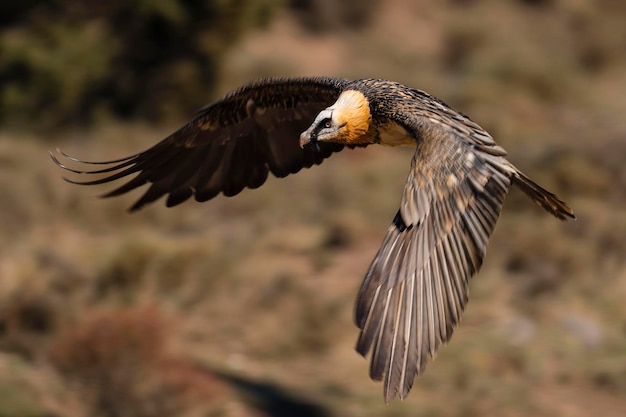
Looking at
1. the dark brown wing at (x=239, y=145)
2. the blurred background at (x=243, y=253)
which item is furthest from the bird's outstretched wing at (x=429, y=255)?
the blurred background at (x=243, y=253)

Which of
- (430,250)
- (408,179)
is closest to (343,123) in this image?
(408,179)

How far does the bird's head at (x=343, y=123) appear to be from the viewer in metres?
6.95

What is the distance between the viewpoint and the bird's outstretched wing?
16.7ft

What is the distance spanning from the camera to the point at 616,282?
44.9 feet

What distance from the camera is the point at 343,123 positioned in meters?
6.97

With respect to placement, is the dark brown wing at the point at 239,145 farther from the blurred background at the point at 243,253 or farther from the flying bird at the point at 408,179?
the blurred background at the point at 243,253

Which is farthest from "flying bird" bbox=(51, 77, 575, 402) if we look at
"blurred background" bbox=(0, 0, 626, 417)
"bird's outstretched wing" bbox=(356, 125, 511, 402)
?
"blurred background" bbox=(0, 0, 626, 417)

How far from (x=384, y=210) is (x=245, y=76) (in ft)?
20.7

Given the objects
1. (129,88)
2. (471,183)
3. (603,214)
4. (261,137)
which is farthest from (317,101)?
(129,88)

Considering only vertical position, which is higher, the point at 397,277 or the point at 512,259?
the point at 512,259

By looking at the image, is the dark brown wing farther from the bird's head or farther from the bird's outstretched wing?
the bird's outstretched wing

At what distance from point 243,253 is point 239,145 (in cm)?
603

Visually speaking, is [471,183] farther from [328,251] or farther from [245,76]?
[245,76]

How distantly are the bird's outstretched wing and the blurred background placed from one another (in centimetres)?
376
